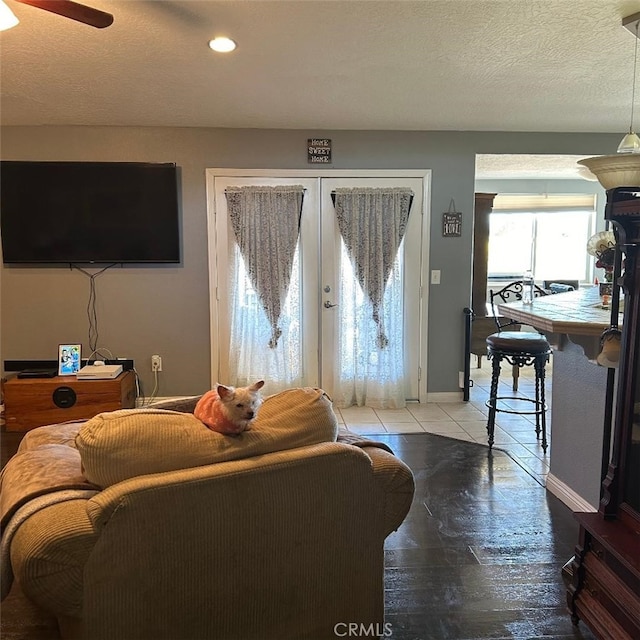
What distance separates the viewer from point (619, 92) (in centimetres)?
337

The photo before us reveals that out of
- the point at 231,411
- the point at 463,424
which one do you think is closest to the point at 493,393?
the point at 463,424

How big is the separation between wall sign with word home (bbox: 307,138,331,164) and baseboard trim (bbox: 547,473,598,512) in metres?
2.86

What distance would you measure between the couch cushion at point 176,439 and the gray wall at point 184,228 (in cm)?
299

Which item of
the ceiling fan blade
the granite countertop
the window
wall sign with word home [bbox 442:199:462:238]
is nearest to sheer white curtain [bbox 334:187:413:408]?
wall sign with word home [bbox 442:199:462:238]

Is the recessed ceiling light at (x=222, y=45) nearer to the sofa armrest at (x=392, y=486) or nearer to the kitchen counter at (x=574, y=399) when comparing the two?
the kitchen counter at (x=574, y=399)

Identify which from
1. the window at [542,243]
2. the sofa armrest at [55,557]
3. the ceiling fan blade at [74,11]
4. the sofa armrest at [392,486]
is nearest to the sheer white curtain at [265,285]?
the ceiling fan blade at [74,11]

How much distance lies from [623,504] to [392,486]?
0.83m

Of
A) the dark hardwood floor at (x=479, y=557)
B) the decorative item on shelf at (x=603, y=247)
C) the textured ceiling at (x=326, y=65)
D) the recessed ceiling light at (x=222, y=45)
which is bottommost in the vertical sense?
the dark hardwood floor at (x=479, y=557)

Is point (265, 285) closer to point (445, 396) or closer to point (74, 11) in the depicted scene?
point (445, 396)

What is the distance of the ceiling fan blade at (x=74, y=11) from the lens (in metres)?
1.75

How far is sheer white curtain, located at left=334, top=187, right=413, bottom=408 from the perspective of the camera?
4.35 m

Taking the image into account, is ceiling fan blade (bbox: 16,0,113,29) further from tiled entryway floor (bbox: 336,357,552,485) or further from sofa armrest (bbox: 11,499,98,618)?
tiled entryway floor (bbox: 336,357,552,485)

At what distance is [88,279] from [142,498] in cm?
345

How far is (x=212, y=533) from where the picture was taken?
1.34 meters
